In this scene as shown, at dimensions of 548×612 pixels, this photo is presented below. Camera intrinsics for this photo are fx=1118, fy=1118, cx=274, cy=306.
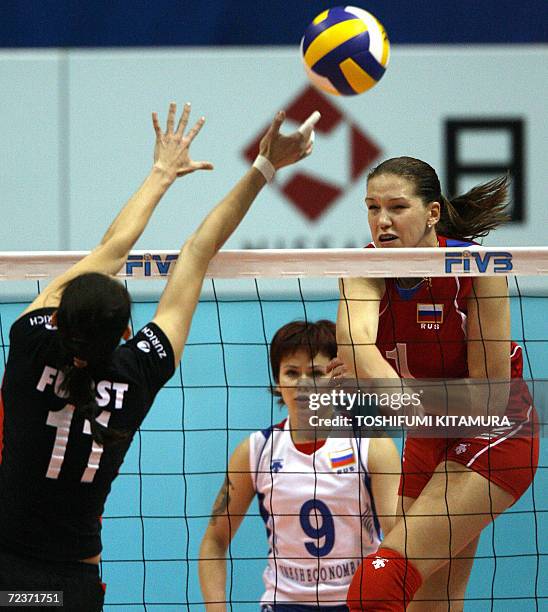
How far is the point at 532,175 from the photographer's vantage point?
19.8 feet

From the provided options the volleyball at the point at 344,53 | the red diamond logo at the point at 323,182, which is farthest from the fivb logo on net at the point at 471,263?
the red diamond logo at the point at 323,182

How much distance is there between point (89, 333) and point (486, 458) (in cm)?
144

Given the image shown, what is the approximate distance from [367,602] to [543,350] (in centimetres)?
271

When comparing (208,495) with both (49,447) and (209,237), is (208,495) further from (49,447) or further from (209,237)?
(49,447)

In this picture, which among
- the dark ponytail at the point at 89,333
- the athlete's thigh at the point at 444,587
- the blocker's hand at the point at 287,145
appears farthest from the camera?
the athlete's thigh at the point at 444,587

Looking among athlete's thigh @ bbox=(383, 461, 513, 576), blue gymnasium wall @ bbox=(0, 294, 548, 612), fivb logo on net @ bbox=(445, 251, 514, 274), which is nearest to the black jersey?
athlete's thigh @ bbox=(383, 461, 513, 576)

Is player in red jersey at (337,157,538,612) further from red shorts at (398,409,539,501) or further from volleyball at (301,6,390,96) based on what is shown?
volleyball at (301,6,390,96)

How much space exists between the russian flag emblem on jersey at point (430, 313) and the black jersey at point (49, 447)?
3.71 ft

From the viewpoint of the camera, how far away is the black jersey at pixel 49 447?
2568mm

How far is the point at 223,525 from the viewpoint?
13.7 ft

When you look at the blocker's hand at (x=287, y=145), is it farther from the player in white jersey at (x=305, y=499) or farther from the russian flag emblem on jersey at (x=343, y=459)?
the russian flag emblem on jersey at (x=343, y=459)

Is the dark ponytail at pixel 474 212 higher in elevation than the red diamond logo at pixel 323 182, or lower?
lower

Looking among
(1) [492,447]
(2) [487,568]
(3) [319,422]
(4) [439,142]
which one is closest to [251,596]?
(2) [487,568]

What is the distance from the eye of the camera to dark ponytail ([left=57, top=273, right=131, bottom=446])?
2.47m
